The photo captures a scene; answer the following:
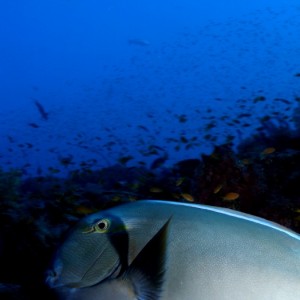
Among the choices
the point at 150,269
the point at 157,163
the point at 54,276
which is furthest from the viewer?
the point at 157,163

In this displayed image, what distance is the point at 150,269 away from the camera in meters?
1.00

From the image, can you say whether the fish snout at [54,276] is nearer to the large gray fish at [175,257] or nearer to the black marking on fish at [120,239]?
the large gray fish at [175,257]

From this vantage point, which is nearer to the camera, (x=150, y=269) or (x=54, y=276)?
(x=150, y=269)

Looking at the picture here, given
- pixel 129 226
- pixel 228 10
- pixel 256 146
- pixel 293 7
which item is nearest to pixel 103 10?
pixel 228 10

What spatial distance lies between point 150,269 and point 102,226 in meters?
0.22

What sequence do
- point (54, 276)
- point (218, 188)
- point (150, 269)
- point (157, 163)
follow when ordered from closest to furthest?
point (150, 269), point (54, 276), point (218, 188), point (157, 163)

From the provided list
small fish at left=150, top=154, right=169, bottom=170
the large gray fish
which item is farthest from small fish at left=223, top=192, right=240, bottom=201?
small fish at left=150, top=154, right=169, bottom=170

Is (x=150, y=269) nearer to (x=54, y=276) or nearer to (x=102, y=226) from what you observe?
(x=102, y=226)

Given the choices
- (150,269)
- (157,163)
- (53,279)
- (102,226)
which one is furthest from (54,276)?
(157,163)

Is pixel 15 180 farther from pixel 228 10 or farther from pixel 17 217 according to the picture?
pixel 228 10

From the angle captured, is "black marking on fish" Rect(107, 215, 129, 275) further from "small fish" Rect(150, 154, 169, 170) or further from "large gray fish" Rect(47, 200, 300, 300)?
"small fish" Rect(150, 154, 169, 170)

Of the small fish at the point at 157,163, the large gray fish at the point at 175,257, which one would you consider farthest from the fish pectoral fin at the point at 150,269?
the small fish at the point at 157,163

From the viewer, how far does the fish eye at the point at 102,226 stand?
3.64 ft

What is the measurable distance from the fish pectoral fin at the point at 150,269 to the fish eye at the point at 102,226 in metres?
0.16
